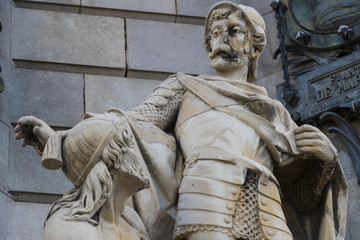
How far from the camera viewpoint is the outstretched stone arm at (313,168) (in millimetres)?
6270

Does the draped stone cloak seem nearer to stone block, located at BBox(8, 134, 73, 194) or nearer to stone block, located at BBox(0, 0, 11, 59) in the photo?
stone block, located at BBox(8, 134, 73, 194)

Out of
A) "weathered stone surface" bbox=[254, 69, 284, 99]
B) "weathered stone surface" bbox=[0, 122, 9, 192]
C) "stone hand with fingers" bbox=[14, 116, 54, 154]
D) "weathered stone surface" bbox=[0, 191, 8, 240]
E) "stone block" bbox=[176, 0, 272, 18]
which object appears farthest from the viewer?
"stone block" bbox=[176, 0, 272, 18]

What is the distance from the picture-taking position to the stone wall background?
25.4 feet

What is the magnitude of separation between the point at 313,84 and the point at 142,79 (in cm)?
113

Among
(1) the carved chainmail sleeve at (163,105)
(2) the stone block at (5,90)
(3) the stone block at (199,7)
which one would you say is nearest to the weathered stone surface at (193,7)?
(3) the stone block at (199,7)

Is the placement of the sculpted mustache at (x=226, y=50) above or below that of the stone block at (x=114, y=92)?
above

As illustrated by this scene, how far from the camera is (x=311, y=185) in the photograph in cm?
640

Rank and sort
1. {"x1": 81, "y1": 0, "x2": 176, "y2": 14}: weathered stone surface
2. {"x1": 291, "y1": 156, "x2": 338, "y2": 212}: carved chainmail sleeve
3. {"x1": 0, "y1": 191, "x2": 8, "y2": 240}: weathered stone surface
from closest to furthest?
{"x1": 291, "y1": 156, "x2": 338, "y2": 212}: carved chainmail sleeve < {"x1": 0, "y1": 191, "x2": 8, "y2": 240}: weathered stone surface < {"x1": 81, "y1": 0, "x2": 176, "y2": 14}: weathered stone surface

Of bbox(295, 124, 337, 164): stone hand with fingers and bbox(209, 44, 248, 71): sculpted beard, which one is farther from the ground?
bbox(209, 44, 248, 71): sculpted beard

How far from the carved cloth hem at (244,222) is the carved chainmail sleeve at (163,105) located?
0.62 m

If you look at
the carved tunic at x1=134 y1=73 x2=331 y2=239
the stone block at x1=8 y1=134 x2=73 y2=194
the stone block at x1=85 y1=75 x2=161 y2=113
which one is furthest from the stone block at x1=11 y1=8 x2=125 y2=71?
the carved tunic at x1=134 y1=73 x2=331 y2=239

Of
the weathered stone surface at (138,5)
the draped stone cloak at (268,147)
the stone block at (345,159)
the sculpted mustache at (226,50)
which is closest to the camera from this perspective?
the draped stone cloak at (268,147)

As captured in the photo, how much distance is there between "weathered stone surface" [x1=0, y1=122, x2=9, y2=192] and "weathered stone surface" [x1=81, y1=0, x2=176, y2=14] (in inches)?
45.8

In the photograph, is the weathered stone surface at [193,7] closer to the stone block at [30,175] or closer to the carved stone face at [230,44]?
the stone block at [30,175]
